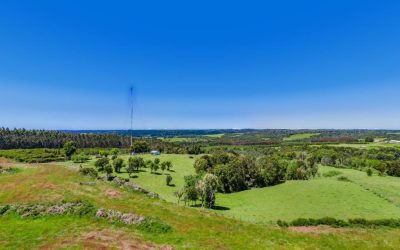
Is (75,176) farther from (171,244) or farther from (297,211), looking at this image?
(297,211)

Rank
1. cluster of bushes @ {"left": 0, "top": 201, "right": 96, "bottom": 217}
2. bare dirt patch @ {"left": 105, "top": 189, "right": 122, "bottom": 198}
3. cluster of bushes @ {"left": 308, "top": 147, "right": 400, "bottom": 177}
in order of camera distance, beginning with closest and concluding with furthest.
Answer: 1. cluster of bushes @ {"left": 0, "top": 201, "right": 96, "bottom": 217}
2. bare dirt patch @ {"left": 105, "top": 189, "right": 122, "bottom": 198}
3. cluster of bushes @ {"left": 308, "top": 147, "right": 400, "bottom": 177}

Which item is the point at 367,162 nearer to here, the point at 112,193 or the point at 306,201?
the point at 306,201

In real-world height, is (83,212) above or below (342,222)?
above

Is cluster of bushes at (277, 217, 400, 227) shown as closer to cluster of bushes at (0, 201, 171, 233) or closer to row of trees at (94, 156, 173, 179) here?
cluster of bushes at (0, 201, 171, 233)

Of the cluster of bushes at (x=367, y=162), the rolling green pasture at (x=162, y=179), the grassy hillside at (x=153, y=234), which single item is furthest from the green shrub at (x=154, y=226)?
the cluster of bushes at (x=367, y=162)

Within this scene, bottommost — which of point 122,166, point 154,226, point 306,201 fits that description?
point 306,201

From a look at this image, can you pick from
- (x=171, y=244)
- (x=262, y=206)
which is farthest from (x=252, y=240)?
(x=262, y=206)

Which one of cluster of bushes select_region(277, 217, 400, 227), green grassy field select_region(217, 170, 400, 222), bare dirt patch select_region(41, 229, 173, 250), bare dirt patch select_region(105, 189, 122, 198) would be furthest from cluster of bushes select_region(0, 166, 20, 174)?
cluster of bushes select_region(277, 217, 400, 227)

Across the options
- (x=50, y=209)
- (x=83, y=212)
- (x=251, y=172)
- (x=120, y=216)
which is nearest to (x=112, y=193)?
(x=83, y=212)

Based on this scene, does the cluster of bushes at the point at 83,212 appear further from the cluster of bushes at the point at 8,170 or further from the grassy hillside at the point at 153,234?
the cluster of bushes at the point at 8,170

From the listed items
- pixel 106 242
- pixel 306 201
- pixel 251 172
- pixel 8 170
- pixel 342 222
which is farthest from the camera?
pixel 251 172
